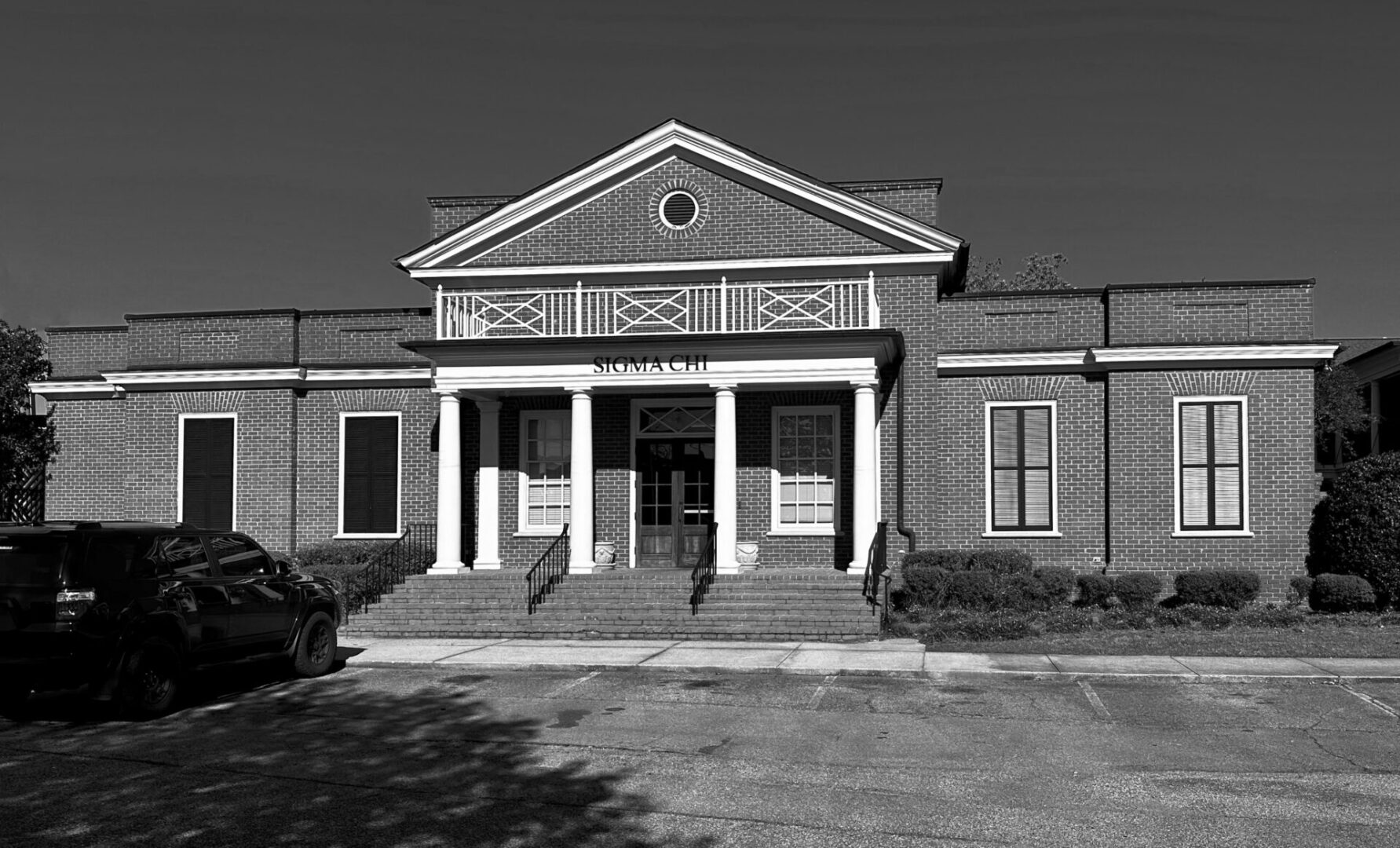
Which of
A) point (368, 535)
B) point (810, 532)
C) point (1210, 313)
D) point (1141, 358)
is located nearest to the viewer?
point (1141, 358)

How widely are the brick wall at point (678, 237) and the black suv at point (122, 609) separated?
422 inches

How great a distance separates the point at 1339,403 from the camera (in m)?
36.8

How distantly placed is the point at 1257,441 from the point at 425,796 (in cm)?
1731

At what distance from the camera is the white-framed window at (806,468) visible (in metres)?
21.9

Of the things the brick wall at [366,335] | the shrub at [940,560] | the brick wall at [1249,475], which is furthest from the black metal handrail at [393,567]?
the brick wall at [1249,475]

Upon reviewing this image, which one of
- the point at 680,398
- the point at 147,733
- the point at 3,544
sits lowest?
the point at 147,733

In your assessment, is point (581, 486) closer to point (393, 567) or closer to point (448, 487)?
point (448, 487)

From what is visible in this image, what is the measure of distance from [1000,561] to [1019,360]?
12.2 feet

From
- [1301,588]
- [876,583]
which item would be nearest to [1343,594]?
[1301,588]

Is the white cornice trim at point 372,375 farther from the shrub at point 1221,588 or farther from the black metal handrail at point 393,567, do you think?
the shrub at point 1221,588

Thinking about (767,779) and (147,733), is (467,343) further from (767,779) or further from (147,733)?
(767,779)

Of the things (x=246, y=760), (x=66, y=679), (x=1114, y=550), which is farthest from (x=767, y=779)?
(x=1114, y=550)

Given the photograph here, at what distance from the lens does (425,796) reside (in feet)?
27.9

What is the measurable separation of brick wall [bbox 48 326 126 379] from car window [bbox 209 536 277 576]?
14188mm
